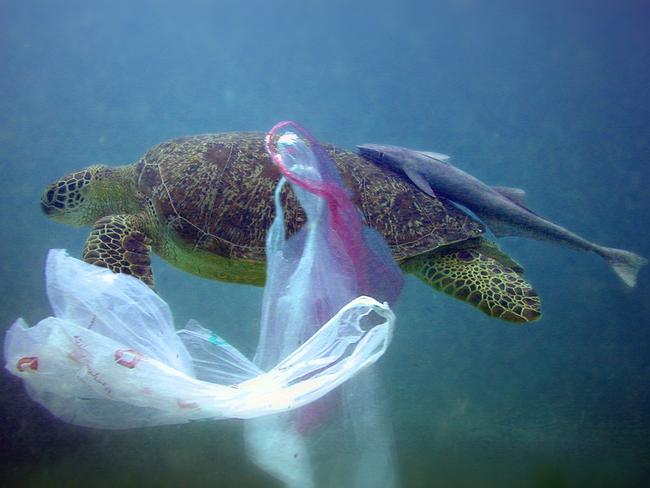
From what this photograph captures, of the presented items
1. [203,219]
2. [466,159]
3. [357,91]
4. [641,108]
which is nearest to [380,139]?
[357,91]

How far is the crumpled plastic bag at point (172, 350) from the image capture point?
1.53 metres

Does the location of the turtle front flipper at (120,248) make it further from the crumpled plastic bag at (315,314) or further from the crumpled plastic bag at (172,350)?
the crumpled plastic bag at (315,314)

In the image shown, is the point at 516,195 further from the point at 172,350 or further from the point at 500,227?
the point at 172,350

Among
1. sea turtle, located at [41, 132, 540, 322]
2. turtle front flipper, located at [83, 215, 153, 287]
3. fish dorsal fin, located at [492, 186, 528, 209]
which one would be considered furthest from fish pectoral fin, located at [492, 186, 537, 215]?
turtle front flipper, located at [83, 215, 153, 287]

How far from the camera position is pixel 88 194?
3256 millimetres

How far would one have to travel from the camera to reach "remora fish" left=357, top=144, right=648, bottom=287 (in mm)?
3221

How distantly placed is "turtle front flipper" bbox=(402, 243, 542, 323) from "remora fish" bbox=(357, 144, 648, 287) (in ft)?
0.91

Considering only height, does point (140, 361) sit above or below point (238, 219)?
below

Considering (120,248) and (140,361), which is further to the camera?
(120,248)

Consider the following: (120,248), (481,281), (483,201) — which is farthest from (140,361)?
(483,201)

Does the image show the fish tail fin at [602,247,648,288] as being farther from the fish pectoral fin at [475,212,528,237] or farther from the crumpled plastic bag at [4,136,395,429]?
the crumpled plastic bag at [4,136,395,429]

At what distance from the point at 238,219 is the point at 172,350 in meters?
1.16

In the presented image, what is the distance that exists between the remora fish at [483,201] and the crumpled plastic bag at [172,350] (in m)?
1.48

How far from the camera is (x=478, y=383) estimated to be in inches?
262
